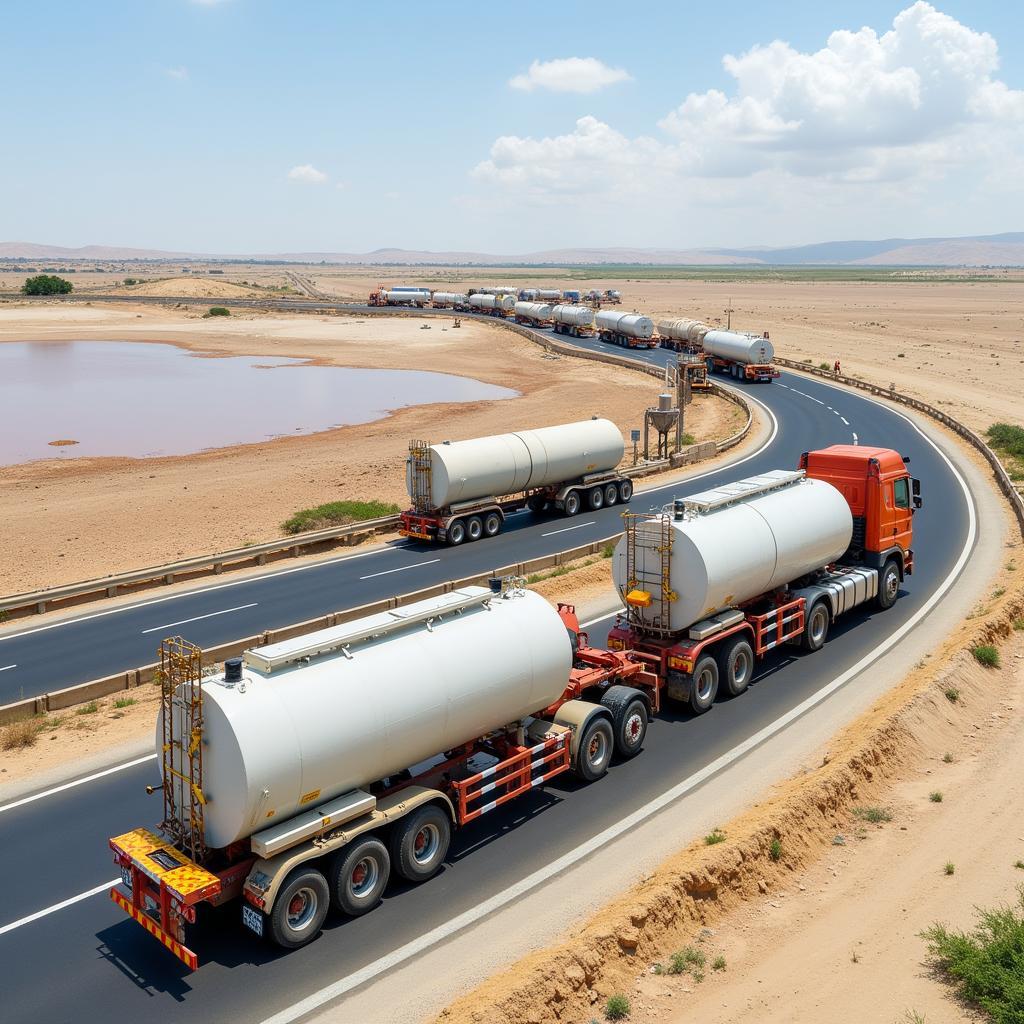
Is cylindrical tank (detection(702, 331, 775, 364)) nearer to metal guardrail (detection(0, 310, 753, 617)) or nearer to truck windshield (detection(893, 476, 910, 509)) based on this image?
metal guardrail (detection(0, 310, 753, 617))

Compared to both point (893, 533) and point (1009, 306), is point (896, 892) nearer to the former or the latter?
point (893, 533)

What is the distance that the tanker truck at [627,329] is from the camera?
317 feet

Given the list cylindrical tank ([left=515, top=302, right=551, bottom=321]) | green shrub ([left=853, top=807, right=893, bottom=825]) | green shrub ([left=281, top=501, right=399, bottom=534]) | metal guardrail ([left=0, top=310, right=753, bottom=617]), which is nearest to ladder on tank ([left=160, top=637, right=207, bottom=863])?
green shrub ([left=853, top=807, right=893, bottom=825])

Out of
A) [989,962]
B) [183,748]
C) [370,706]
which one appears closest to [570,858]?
[370,706]

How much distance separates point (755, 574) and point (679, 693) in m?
2.91

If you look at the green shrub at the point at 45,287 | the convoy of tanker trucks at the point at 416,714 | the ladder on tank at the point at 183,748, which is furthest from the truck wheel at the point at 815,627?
the green shrub at the point at 45,287

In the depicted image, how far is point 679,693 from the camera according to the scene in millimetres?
19406

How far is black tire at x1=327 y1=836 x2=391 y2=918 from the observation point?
1282 centimetres

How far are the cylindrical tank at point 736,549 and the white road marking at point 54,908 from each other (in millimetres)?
10404

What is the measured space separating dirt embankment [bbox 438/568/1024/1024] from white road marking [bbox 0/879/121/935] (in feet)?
19.4

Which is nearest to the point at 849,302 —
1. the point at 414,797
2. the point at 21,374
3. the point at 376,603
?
the point at 21,374

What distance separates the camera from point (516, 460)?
3712 centimetres

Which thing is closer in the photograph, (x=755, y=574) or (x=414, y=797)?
(x=414, y=797)

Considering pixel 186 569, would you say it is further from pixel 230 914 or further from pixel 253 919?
pixel 253 919
